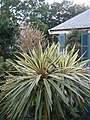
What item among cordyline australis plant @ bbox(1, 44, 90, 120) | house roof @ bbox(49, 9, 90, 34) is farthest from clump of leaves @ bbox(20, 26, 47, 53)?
cordyline australis plant @ bbox(1, 44, 90, 120)

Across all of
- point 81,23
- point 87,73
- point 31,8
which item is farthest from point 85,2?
point 87,73

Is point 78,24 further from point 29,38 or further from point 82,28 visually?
point 29,38

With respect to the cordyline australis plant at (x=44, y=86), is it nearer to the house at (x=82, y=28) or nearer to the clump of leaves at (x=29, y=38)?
the house at (x=82, y=28)

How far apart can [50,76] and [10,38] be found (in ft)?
29.8

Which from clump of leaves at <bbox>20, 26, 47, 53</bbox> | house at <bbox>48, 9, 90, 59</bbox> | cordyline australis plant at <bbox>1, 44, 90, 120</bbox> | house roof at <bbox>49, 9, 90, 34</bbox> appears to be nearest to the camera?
cordyline australis plant at <bbox>1, 44, 90, 120</bbox>

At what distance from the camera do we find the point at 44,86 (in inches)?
234

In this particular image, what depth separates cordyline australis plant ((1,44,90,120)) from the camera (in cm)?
583

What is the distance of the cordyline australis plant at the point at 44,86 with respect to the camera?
583 centimetres

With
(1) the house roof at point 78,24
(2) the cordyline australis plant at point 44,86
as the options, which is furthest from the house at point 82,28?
(2) the cordyline australis plant at point 44,86

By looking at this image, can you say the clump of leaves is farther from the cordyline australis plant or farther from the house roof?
the cordyline australis plant

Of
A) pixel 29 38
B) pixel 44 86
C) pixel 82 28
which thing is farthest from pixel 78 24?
pixel 44 86

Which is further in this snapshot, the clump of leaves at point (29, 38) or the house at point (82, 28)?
the clump of leaves at point (29, 38)

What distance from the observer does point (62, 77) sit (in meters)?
5.90

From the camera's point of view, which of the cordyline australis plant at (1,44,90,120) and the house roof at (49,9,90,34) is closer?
the cordyline australis plant at (1,44,90,120)
